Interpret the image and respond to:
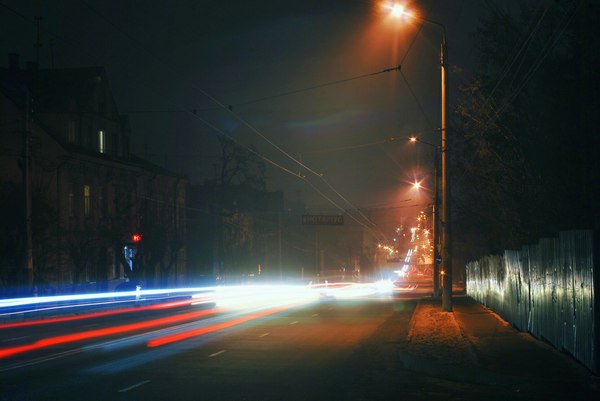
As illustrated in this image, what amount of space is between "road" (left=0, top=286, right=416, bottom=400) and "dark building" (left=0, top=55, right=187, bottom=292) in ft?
36.1

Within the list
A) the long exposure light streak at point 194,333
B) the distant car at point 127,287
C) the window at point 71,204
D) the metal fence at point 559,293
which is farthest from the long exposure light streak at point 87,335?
the window at point 71,204

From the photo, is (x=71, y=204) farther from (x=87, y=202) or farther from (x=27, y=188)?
(x=27, y=188)

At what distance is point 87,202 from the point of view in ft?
168

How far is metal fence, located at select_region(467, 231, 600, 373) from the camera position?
13523 mm

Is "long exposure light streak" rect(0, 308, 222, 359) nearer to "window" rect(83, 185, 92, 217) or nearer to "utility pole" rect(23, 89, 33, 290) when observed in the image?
"utility pole" rect(23, 89, 33, 290)

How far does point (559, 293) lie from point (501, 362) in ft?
5.87

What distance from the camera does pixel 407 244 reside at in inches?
5610

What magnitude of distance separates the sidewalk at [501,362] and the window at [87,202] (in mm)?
30785

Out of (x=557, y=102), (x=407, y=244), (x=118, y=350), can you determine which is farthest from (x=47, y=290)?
(x=407, y=244)

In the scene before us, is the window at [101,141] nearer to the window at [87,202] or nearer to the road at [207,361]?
the window at [87,202]

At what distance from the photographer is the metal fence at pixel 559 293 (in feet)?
44.4

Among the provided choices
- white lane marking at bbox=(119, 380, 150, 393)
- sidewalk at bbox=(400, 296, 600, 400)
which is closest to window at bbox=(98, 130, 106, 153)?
sidewalk at bbox=(400, 296, 600, 400)

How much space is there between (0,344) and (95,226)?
98.4 feet

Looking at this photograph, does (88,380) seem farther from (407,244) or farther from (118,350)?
(407,244)
